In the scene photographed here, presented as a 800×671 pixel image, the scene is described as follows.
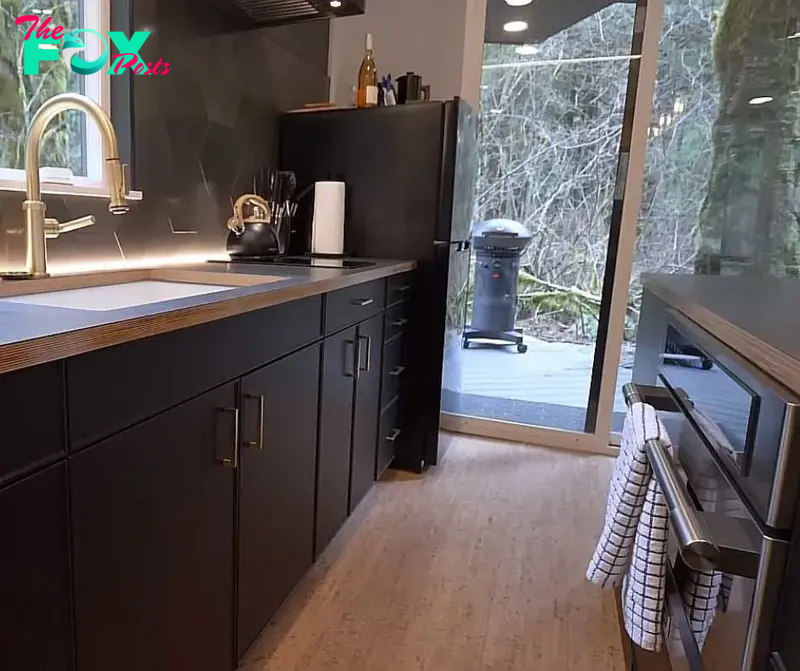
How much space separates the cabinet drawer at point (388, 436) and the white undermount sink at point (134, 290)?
94cm

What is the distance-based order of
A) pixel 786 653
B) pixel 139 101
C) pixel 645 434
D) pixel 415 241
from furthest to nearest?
pixel 415 241
pixel 139 101
pixel 645 434
pixel 786 653

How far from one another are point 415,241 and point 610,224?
0.99 meters

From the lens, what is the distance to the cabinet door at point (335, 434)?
1.80 metres

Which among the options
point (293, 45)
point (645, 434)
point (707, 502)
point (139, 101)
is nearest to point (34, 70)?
point (139, 101)

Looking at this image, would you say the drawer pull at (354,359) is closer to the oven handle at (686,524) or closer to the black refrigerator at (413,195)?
the black refrigerator at (413,195)

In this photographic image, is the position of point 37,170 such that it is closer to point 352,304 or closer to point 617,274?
point 352,304

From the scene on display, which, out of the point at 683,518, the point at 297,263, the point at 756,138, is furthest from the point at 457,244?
the point at 683,518

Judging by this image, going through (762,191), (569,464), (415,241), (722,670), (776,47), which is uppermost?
(776,47)

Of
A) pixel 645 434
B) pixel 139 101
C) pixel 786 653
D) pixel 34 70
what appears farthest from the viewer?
pixel 139 101

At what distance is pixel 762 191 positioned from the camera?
273cm

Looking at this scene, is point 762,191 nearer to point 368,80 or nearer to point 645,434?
point 368,80

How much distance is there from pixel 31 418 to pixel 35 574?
203mm

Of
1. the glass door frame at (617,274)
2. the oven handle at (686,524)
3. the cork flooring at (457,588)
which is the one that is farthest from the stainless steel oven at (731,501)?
the glass door frame at (617,274)

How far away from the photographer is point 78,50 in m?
1.71
